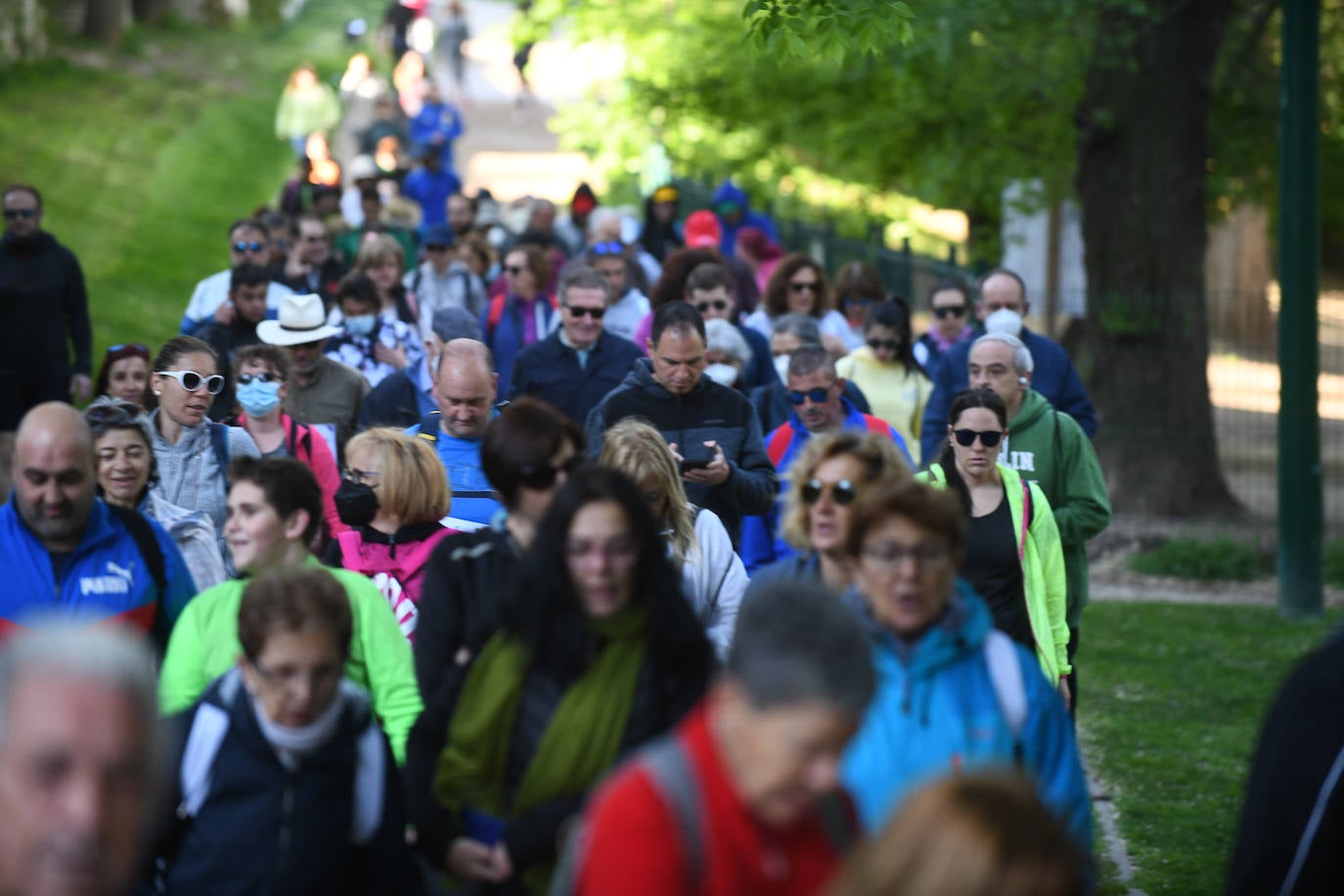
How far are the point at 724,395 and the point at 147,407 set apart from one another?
2.63 m

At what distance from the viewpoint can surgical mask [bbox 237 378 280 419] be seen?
7.85 m

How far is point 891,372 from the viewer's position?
35.0 ft

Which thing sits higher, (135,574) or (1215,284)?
(1215,284)

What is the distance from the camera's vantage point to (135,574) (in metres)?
5.34

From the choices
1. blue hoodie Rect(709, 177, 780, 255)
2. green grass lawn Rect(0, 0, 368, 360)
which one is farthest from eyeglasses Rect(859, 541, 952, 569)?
green grass lawn Rect(0, 0, 368, 360)

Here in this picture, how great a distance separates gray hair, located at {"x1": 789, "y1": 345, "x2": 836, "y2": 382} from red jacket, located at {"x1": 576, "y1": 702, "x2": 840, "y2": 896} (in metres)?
5.00

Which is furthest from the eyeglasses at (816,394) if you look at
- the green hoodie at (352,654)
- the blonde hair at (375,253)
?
the blonde hair at (375,253)

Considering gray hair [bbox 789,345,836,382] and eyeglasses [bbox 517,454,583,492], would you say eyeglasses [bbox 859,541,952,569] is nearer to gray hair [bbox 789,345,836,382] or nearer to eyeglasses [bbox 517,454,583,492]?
eyeglasses [bbox 517,454,583,492]

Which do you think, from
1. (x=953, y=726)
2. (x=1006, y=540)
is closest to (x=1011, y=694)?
(x=953, y=726)

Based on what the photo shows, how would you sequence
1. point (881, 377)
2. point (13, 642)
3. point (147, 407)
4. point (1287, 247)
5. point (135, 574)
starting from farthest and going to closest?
point (1287, 247) → point (881, 377) → point (147, 407) → point (135, 574) → point (13, 642)

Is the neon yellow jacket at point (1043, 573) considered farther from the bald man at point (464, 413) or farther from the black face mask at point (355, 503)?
the black face mask at point (355, 503)

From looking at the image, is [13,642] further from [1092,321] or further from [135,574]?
[1092,321]

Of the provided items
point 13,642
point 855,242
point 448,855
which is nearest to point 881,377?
point 448,855

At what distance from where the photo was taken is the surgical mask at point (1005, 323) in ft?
32.6
